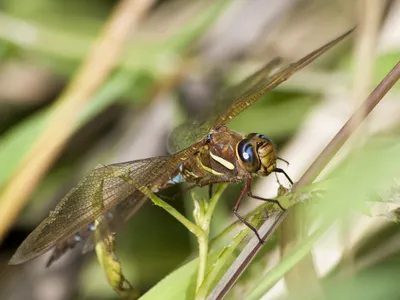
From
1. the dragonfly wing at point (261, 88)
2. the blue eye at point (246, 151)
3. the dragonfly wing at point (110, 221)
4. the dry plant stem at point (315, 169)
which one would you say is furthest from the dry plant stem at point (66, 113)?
the dry plant stem at point (315, 169)

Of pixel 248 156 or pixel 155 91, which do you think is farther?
pixel 155 91

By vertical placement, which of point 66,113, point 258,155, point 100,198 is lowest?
point 258,155

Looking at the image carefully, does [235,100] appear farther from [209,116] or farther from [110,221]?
[110,221]

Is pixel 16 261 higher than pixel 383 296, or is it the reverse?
pixel 16 261

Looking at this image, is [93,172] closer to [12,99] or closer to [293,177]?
[293,177]

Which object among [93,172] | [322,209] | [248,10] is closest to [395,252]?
[322,209]

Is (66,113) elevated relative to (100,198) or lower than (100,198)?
elevated

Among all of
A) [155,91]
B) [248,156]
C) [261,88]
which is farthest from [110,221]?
[155,91]
